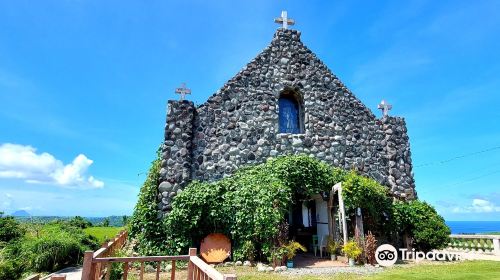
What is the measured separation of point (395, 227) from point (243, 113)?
6666 millimetres

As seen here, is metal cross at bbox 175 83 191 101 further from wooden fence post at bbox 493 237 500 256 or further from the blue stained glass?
wooden fence post at bbox 493 237 500 256

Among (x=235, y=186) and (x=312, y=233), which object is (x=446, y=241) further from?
(x=235, y=186)

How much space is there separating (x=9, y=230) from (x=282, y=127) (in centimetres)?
1162

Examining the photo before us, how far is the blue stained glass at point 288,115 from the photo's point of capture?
12.4 metres

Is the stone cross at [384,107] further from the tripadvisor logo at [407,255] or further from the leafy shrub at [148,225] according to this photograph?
the leafy shrub at [148,225]

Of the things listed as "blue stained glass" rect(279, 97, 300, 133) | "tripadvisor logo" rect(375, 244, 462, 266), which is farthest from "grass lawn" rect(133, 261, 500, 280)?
"blue stained glass" rect(279, 97, 300, 133)

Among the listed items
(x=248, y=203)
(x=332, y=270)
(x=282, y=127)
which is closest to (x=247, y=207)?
(x=248, y=203)

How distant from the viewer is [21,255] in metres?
9.40

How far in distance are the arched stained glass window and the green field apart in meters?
5.53

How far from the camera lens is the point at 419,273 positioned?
27.0 feet

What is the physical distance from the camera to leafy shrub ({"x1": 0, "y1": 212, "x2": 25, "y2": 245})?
1256 centimetres

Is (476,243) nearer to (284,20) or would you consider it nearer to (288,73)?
(288,73)

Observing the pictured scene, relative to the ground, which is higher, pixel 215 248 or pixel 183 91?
pixel 183 91

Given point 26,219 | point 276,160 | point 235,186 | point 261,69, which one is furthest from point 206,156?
point 26,219
